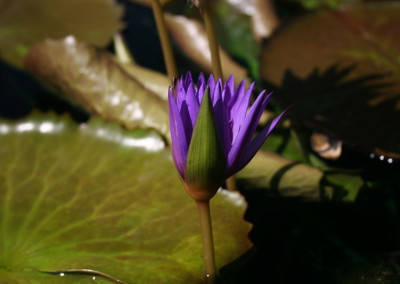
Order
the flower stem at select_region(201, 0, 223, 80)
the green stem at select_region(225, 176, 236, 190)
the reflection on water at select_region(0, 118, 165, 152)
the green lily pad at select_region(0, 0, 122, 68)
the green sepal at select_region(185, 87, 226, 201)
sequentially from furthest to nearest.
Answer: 1. the green lily pad at select_region(0, 0, 122, 68)
2. the reflection on water at select_region(0, 118, 165, 152)
3. the green stem at select_region(225, 176, 236, 190)
4. the flower stem at select_region(201, 0, 223, 80)
5. the green sepal at select_region(185, 87, 226, 201)

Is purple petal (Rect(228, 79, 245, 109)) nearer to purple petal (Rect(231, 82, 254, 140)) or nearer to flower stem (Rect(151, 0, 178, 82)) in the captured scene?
purple petal (Rect(231, 82, 254, 140))

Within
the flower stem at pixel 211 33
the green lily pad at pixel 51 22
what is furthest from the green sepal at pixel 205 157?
the green lily pad at pixel 51 22

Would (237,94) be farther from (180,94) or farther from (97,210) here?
(97,210)

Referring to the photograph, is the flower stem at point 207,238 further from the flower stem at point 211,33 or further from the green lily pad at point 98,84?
the green lily pad at point 98,84

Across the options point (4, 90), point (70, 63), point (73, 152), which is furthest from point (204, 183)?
point (4, 90)

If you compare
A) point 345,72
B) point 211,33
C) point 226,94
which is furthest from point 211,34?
point 345,72

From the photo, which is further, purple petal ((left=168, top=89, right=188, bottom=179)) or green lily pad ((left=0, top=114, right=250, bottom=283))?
green lily pad ((left=0, top=114, right=250, bottom=283))

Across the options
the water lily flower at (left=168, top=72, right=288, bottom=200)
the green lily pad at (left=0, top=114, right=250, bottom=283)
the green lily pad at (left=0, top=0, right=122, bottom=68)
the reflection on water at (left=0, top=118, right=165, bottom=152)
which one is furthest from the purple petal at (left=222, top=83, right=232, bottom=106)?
the green lily pad at (left=0, top=0, right=122, bottom=68)
